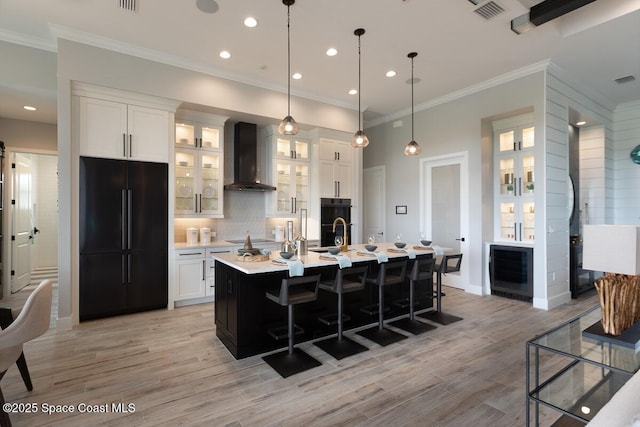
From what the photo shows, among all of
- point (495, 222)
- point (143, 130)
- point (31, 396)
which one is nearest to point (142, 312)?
point (31, 396)

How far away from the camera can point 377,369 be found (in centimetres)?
280

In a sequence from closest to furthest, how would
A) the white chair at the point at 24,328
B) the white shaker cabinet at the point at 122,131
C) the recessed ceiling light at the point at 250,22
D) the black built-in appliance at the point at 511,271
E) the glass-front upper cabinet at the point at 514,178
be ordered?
the white chair at the point at 24,328 → the recessed ceiling light at the point at 250,22 → the white shaker cabinet at the point at 122,131 → the black built-in appliance at the point at 511,271 → the glass-front upper cabinet at the point at 514,178

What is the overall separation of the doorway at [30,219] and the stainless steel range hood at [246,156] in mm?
3268

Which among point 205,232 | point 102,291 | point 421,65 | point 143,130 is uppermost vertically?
point 421,65

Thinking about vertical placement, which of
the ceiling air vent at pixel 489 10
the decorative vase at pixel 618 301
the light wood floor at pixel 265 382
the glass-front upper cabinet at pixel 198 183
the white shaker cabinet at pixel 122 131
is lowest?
the light wood floor at pixel 265 382

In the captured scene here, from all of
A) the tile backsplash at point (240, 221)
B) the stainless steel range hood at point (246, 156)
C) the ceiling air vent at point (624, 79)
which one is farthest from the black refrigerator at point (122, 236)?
the ceiling air vent at point (624, 79)

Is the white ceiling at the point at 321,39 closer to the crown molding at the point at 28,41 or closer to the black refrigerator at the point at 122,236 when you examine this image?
the crown molding at the point at 28,41

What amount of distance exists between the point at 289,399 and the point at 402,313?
7.57ft

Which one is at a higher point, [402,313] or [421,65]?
[421,65]

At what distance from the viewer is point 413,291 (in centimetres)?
393

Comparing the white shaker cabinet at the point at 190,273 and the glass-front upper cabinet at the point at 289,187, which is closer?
the white shaker cabinet at the point at 190,273

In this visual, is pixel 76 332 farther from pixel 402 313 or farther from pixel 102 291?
pixel 402 313

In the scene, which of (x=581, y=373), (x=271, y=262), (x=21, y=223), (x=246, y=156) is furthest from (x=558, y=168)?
(x=21, y=223)

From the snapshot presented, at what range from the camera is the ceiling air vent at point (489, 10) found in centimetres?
332
